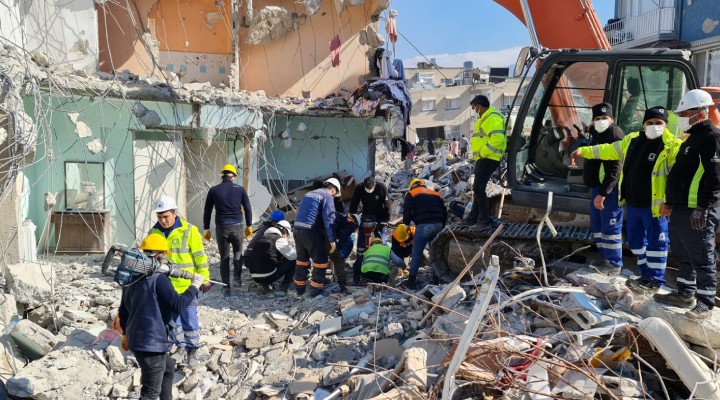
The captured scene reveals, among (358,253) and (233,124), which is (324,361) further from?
(233,124)

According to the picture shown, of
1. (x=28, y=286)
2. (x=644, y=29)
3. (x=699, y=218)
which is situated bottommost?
(x=28, y=286)

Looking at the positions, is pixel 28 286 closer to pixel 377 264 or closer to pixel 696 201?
pixel 377 264

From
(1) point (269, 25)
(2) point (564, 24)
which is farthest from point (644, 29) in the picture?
(2) point (564, 24)

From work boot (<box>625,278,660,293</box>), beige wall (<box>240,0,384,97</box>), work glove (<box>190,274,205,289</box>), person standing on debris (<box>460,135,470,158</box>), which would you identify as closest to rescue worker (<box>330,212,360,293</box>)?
work glove (<box>190,274,205,289</box>)

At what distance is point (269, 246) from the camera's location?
24.1 feet

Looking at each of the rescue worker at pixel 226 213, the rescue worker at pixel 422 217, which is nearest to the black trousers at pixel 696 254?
the rescue worker at pixel 422 217

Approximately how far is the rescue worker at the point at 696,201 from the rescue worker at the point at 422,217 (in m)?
3.13

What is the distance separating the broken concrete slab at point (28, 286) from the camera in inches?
268

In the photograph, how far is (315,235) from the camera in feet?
23.5

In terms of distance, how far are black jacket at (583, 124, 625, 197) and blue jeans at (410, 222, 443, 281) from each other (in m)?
2.17

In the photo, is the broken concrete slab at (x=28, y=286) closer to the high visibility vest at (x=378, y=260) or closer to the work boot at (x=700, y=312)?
the high visibility vest at (x=378, y=260)

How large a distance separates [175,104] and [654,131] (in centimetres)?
783

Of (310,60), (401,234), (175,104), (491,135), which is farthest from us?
(310,60)

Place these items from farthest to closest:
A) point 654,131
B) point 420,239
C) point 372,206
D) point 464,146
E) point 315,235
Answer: point 464,146
point 372,206
point 420,239
point 315,235
point 654,131
